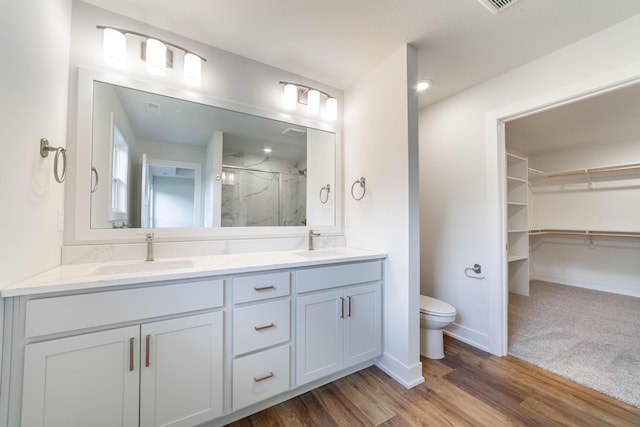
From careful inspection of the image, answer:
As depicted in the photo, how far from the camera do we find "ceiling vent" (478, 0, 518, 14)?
4.66 ft

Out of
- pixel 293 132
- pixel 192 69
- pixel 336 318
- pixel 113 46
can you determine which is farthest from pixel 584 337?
pixel 113 46

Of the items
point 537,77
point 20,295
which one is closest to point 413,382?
point 20,295

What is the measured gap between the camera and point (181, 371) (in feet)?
4.03

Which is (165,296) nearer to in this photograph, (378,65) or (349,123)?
(349,123)

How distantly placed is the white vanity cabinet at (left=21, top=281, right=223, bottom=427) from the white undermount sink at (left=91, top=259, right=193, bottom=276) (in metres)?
0.27

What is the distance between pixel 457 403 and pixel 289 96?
8.15 feet

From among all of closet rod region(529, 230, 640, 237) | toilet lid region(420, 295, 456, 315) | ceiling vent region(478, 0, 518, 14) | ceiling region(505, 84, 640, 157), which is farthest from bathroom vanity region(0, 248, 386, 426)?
closet rod region(529, 230, 640, 237)

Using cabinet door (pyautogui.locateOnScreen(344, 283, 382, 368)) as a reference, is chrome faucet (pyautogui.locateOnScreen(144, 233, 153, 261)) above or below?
above

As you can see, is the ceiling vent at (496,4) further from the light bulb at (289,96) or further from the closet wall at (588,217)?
the closet wall at (588,217)

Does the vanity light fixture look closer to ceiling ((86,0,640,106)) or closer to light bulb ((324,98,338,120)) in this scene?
ceiling ((86,0,640,106))

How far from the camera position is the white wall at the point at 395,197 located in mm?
1757

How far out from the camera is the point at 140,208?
1.65 m

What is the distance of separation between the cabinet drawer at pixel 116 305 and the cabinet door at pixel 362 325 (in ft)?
2.93

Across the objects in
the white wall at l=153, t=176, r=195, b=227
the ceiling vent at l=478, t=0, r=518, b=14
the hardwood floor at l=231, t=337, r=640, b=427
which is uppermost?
the ceiling vent at l=478, t=0, r=518, b=14
